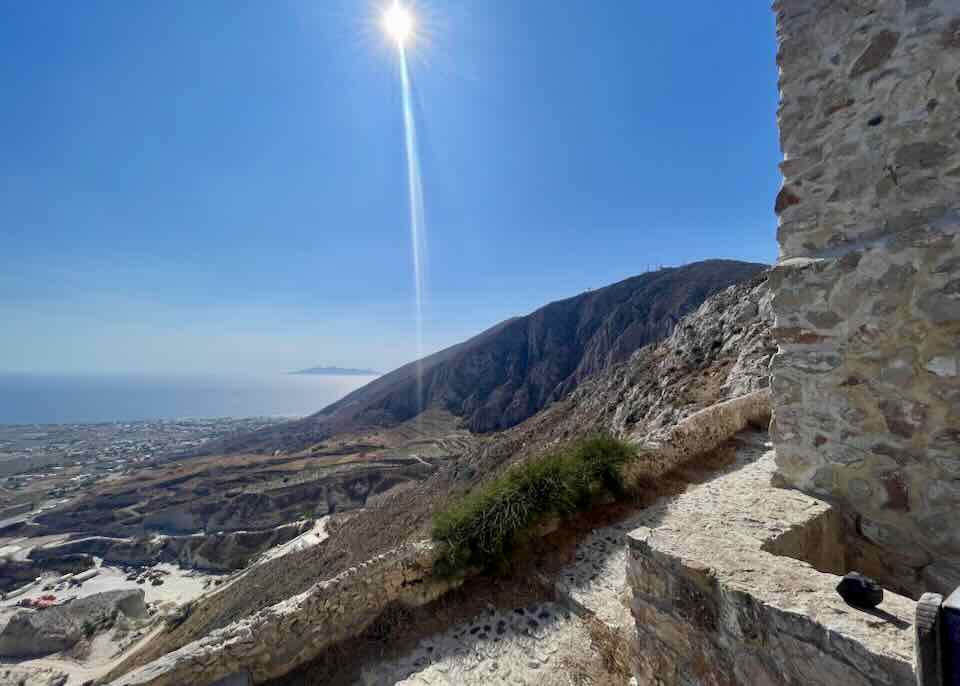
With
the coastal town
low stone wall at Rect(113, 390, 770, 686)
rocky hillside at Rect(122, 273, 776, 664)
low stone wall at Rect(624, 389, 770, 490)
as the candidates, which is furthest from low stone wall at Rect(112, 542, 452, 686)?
the coastal town

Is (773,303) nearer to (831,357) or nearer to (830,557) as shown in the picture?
(831,357)

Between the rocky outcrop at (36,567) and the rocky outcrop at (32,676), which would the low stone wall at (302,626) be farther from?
the rocky outcrop at (36,567)

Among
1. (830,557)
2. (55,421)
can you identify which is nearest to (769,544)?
(830,557)

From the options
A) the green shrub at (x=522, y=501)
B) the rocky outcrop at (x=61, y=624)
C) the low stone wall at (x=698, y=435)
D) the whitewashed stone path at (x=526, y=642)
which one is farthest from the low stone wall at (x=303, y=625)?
the rocky outcrop at (x=61, y=624)

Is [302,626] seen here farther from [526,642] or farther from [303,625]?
[526,642]

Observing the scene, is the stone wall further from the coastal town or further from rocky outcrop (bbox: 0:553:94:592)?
the coastal town

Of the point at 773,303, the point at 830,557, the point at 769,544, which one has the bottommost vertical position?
the point at 830,557

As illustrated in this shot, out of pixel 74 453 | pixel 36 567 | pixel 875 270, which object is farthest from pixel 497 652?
pixel 74 453
